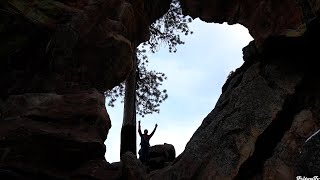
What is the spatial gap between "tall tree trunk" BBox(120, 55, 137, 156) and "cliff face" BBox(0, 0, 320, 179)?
1.70m

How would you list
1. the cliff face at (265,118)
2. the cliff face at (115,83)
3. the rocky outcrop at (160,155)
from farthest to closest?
the rocky outcrop at (160,155), the cliff face at (115,83), the cliff face at (265,118)

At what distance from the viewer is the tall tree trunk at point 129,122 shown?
1736cm

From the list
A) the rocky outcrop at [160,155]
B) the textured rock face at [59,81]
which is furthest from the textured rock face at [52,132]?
the rocky outcrop at [160,155]

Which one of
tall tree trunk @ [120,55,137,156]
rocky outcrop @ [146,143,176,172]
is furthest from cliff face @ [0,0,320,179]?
rocky outcrop @ [146,143,176,172]

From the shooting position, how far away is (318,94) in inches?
390

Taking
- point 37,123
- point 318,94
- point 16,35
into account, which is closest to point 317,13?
point 318,94

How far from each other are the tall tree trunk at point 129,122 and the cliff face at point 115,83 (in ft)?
5.57

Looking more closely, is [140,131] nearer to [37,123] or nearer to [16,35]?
[37,123]

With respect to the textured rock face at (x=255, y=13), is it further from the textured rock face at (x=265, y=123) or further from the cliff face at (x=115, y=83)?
the textured rock face at (x=265, y=123)

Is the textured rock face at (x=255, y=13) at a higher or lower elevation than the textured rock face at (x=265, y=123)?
higher

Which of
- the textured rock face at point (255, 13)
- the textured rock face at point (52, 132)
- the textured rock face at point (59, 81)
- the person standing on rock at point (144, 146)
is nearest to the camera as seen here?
the textured rock face at point (52, 132)

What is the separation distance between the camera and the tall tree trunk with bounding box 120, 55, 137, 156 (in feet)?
57.0

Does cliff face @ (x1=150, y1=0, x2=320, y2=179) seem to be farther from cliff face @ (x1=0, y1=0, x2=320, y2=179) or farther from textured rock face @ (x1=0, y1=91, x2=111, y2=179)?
textured rock face @ (x1=0, y1=91, x2=111, y2=179)

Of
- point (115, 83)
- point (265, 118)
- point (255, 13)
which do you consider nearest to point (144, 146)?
point (115, 83)
